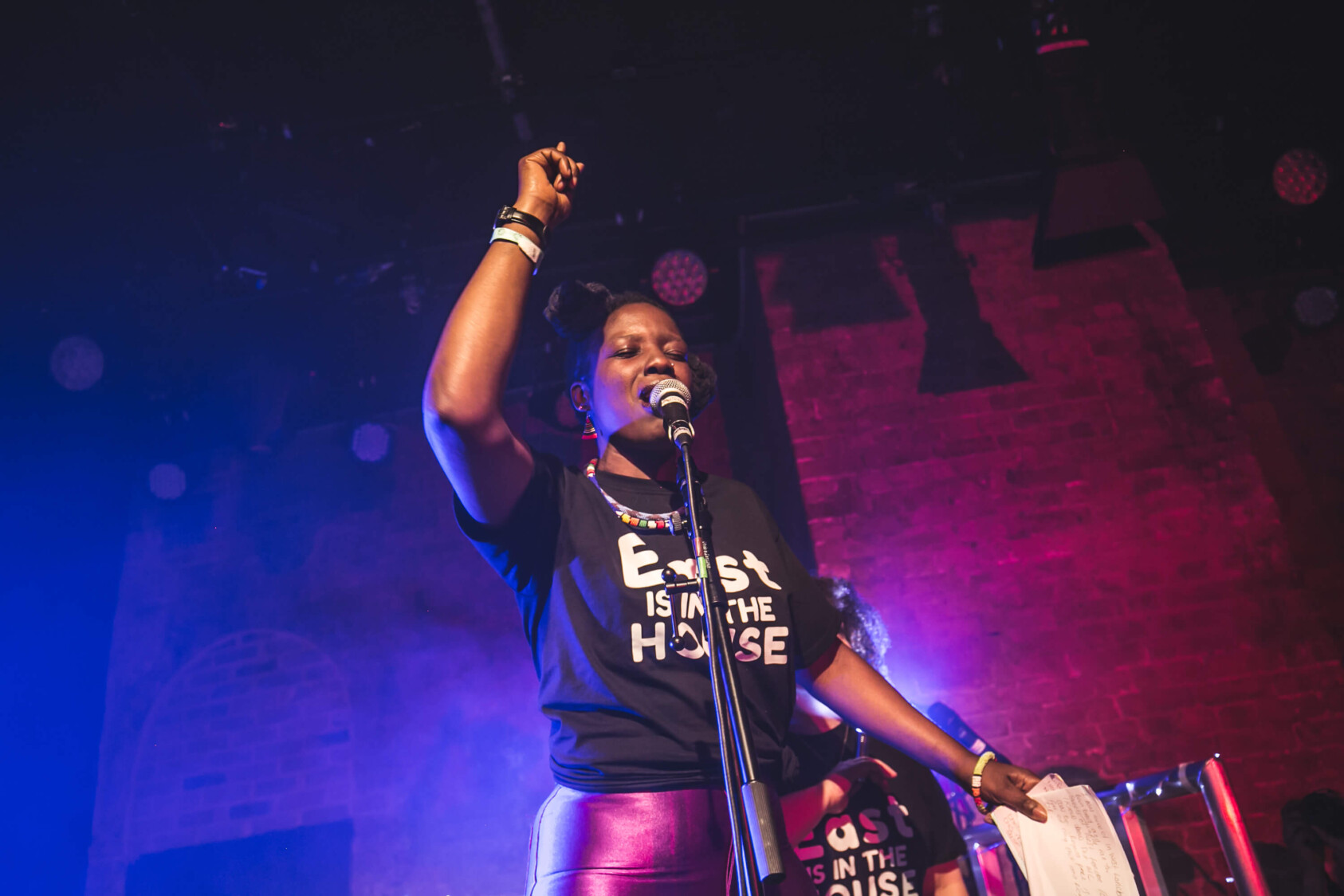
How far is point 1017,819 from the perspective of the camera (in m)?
1.39

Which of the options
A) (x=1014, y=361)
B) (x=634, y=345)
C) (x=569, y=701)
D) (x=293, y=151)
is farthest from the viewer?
(x=1014, y=361)

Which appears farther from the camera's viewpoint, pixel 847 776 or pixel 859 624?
pixel 859 624

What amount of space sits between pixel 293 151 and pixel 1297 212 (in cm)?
636

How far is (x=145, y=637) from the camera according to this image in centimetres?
505

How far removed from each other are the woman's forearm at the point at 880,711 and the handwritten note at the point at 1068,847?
154 mm

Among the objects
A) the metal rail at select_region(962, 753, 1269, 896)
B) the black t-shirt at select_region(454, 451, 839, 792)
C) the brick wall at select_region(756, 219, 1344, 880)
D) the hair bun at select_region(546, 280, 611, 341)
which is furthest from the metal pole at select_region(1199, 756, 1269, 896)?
the hair bun at select_region(546, 280, 611, 341)

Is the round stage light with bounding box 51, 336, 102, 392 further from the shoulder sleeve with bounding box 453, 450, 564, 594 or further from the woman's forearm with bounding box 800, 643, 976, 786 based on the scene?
the woman's forearm with bounding box 800, 643, 976, 786

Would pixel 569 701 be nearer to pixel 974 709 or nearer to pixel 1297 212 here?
pixel 974 709

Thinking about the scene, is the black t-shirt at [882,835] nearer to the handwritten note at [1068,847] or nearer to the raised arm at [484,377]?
the handwritten note at [1068,847]

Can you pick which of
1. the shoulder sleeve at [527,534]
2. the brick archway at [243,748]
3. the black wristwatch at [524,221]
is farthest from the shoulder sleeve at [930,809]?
the brick archway at [243,748]

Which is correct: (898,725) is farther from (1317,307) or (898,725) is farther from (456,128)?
(1317,307)

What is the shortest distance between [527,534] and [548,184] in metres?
0.73

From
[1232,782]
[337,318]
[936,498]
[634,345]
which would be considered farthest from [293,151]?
[1232,782]

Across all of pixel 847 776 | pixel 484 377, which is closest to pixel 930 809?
pixel 847 776
